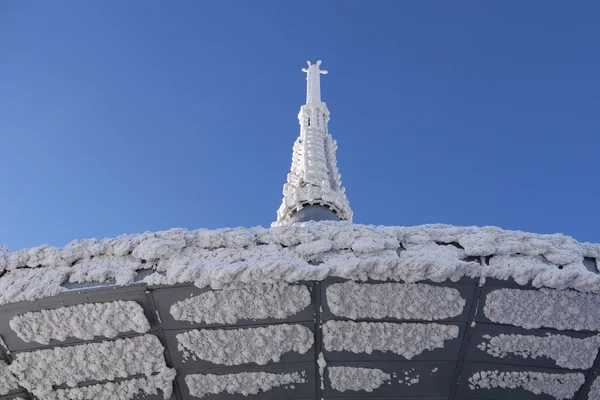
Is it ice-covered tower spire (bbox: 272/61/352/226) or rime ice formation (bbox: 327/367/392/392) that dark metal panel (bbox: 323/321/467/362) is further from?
ice-covered tower spire (bbox: 272/61/352/226)

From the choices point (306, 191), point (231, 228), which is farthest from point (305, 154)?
point (231, 228)

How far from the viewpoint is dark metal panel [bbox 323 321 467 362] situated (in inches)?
301

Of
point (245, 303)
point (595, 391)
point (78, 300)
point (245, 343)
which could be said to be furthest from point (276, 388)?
point (595, 391)

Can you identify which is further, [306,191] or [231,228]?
[306,191]

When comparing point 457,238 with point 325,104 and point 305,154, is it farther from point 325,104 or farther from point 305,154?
point 325,104

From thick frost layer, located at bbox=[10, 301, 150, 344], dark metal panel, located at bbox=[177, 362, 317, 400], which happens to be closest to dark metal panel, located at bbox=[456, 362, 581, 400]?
dark metal panel, located at bbox=[177, 362, 317, 400]

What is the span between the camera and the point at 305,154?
1934 centimetres

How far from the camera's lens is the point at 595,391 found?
8.33 metres

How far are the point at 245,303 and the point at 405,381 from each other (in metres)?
2.81

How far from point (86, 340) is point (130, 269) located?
1253mm

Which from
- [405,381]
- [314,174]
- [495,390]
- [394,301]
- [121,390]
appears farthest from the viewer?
[314,174]

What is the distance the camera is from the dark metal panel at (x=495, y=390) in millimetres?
7965

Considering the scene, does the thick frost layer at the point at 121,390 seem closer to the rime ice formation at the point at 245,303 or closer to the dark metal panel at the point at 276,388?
the dark metal panel at the point at 276,388

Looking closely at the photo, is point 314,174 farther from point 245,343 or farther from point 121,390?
point 121,390
